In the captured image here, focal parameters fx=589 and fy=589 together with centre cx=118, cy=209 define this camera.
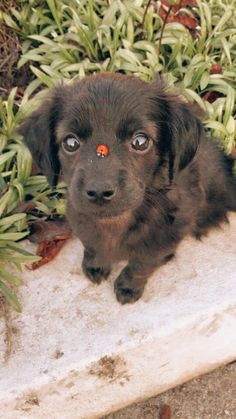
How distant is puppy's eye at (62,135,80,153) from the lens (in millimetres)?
2461

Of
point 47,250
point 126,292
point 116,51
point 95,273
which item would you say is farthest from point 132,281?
point 116,51

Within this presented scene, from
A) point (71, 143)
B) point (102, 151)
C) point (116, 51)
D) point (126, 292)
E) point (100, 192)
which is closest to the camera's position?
point (100, 192)

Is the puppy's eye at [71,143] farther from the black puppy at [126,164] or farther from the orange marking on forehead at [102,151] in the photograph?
the orange marking on forehead at [102,151]

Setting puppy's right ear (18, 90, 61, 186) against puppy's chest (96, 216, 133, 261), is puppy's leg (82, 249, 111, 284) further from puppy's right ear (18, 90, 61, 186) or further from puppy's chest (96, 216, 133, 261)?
puppy's right ear (18, 90, 61, 186)

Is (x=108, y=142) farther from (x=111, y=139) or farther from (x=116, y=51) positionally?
(x=116, y=51)

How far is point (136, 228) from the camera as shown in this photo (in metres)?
2.76

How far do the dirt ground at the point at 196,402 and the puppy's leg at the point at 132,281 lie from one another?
0.64m

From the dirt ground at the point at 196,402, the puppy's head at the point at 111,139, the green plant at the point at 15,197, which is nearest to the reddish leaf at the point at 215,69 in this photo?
the green plant at the point at 15,197

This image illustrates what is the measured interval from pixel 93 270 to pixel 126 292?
0.75ft

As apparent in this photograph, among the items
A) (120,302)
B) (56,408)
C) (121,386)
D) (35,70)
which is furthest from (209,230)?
(35,70)

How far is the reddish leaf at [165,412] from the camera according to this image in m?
3.23

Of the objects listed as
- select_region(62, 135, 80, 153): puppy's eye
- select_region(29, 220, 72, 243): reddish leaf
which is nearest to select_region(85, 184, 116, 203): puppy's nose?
select_region(62, 135, 80, 153): puppy's eye

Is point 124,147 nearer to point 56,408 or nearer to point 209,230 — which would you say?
point 209,230

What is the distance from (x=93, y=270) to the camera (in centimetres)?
318
